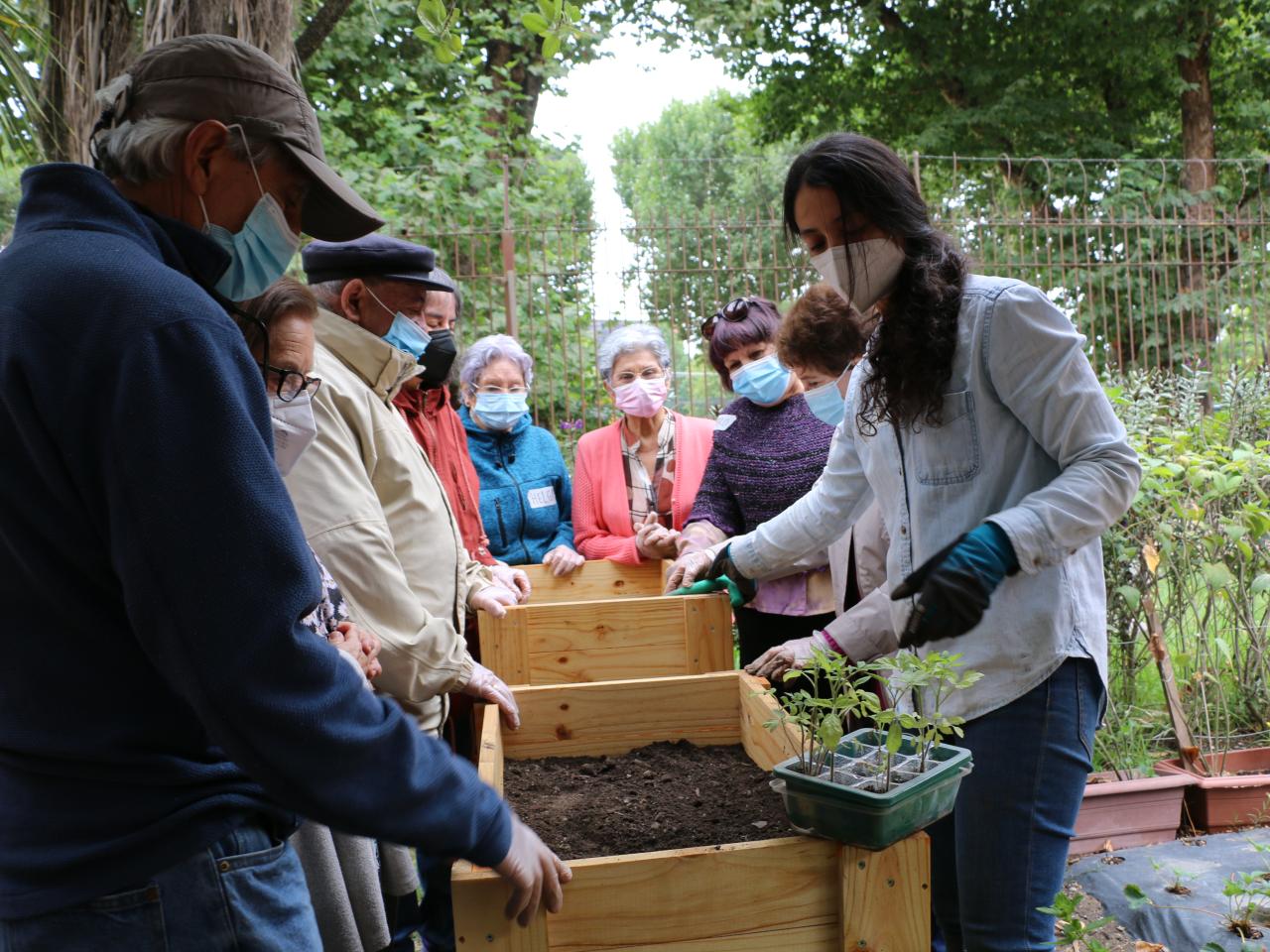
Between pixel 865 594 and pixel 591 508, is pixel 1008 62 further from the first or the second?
pixel 865 594

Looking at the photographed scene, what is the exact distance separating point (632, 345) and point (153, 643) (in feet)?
10.7

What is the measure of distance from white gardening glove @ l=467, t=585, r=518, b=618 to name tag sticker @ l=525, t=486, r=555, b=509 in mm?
1283

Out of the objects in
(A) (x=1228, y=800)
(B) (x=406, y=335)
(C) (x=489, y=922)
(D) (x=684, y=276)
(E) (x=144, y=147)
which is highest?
(D) (x=684, y=276)

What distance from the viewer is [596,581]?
146 inches

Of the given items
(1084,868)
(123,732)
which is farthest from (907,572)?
(1084,868)

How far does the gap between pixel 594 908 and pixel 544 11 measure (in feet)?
5.63

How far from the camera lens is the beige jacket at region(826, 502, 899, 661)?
2654 millimetres

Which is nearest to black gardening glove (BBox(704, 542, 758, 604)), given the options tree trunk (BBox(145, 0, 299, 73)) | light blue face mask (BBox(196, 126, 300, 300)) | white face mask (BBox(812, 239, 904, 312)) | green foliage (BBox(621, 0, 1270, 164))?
white face mask (BBox(812, 239, 904, 312))

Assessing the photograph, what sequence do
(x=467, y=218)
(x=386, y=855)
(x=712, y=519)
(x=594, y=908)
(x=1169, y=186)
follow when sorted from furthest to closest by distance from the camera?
1. (x=1169, y=186)
2. (x=467, y=218)
3. (x=712, y=519)
4. (x=386, y=855)
5. (x=594, y=908)

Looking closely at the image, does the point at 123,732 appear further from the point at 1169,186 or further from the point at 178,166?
the point at 1169,186

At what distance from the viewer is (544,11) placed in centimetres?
219

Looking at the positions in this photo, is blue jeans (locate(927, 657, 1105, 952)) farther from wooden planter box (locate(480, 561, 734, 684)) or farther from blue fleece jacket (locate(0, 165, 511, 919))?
blue fleece jacket (locate(0, 165, 511, 919))

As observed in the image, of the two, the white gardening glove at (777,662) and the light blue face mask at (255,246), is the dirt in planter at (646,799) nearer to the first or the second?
the white gardening glove at (777,662)

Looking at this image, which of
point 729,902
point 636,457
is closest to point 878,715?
point 729,902
